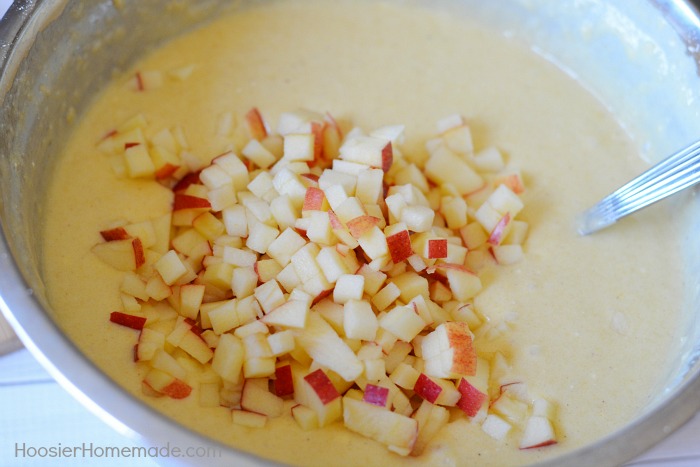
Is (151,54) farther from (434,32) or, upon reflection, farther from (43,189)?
(434,32)

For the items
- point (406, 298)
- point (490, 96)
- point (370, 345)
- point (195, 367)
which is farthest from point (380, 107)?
point (195, 367)

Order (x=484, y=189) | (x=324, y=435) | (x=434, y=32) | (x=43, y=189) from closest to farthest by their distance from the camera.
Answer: (x=324, y=435) → (x=43, y=189) → (x=484, y=189) → (x=434, y=32)

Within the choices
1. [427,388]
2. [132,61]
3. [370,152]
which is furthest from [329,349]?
[132,61]

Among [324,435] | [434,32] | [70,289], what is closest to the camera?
[324,435]

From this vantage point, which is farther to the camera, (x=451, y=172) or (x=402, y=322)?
(x=451, y=172)

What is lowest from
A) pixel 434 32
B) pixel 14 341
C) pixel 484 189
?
pixel 14 341

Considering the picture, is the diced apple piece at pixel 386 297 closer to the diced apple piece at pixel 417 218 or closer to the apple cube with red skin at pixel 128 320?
the diced apple piece at pixel 417 218

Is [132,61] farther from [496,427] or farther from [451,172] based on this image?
[496,427]
